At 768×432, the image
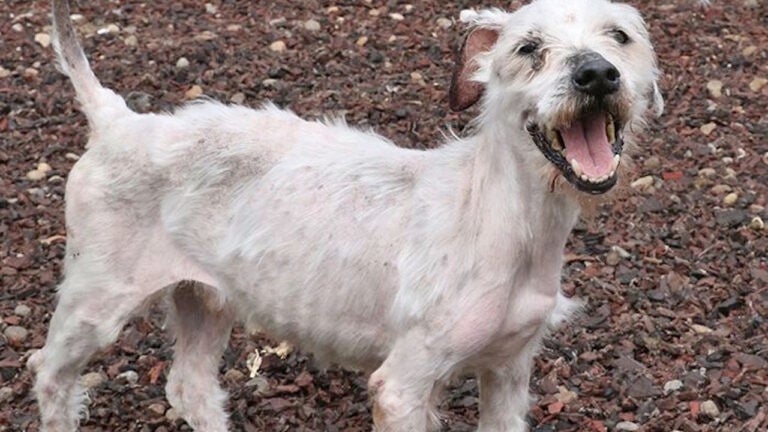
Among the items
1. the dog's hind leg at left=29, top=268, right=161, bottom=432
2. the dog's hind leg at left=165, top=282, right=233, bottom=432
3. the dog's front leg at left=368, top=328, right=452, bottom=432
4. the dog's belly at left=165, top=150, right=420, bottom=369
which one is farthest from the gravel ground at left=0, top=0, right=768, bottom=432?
the dog's front leg at left=368, top=328, right=452, bottom=432

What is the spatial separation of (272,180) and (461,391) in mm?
1617

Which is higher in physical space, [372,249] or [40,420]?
[372,249]

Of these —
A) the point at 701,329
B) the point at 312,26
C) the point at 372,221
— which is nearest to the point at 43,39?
the point at 312,26

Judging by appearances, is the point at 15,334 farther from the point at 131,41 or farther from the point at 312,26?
the point at 312,26

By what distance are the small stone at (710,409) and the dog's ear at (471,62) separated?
1847mm

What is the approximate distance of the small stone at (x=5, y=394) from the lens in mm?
6039

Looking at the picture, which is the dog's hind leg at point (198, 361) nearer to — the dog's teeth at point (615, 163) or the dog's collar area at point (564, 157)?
the dog's collar area at point (564, 157)

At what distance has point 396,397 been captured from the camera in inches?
180

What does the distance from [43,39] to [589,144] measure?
6823 mm

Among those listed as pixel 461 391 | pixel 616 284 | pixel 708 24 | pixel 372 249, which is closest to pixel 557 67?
pixel 372 249

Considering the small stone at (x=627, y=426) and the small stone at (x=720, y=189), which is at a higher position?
the small stone at (x=627, y=426)

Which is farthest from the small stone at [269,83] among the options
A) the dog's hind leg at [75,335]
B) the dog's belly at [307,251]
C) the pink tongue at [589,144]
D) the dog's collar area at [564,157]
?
the pink tongue at [589,144]

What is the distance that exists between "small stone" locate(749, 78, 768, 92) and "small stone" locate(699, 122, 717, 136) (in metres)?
0.75

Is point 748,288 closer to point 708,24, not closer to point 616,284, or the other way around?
point 616,284
